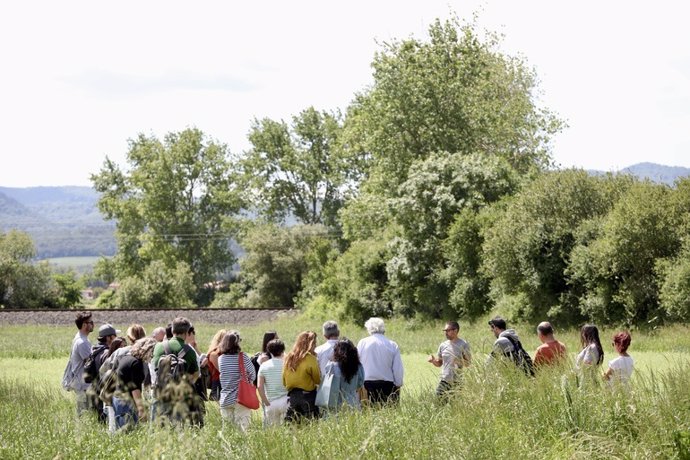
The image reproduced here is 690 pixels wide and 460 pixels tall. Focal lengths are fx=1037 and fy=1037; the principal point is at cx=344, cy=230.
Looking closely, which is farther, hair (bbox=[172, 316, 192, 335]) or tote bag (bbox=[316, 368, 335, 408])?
tote bag (bbox=[316, 368, 335, 408])

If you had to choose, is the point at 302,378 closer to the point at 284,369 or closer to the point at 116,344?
the point at 284,369

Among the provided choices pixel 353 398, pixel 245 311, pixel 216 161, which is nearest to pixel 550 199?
pixel 245 311

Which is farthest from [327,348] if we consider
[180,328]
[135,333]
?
[135,333]

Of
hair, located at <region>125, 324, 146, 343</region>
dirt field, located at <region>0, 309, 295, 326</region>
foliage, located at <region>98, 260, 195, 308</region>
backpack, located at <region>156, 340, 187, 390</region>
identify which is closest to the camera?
backpack, located at <region>156, 340, 187, 390</region>

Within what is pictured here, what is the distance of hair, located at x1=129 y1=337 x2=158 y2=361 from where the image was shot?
506 inches

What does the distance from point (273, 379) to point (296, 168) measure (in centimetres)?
8123

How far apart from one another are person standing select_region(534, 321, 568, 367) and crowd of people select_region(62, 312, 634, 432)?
0.5 inches

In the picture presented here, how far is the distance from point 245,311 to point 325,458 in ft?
151

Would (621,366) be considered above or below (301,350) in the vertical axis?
below

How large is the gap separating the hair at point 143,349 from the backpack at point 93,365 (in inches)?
47.3

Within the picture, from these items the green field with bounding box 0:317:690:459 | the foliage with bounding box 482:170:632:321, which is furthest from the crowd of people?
the foliage with bounding box 482:170:632:321

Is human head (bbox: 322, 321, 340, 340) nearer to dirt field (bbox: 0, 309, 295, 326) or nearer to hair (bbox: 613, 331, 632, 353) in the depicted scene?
hair (bbox: 613, 331, 632, 353)

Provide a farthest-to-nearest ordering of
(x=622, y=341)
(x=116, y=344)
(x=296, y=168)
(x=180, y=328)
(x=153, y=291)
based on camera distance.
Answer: (x=296, y=168) → (x=153, y=291) → (x=116, y=344) → (x=622, y=341) → (x=180, y=328)

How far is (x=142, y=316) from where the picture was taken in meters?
53.2
